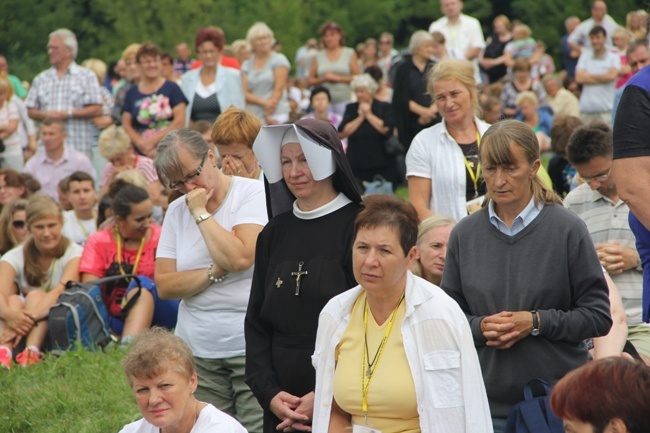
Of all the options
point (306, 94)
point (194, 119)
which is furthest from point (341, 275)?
point (306, 94)

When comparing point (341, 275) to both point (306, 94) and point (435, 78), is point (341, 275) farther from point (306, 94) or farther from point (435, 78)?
point (306, 94)

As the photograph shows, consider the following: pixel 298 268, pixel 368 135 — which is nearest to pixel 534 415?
pixel 298 268

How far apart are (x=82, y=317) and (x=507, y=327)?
4.69 meters

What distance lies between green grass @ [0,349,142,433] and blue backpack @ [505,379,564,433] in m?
3.22

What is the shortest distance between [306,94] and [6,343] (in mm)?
13360

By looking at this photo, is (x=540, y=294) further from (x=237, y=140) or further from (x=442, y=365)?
(x=237, y=140)

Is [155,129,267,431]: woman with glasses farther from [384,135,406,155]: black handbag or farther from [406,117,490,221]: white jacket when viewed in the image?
[384,135,406,155]: black handbag

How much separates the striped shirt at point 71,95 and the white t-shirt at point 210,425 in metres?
10.2

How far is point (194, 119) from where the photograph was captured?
12945 mm

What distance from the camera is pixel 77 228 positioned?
10.7 meters

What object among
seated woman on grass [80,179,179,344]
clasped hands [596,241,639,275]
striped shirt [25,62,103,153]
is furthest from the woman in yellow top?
striped shirt [25,62,103,153]

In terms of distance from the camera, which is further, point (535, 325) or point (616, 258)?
point (616, 258)

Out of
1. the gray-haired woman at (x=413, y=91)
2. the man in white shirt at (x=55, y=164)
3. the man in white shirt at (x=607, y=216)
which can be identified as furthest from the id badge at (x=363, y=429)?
the man in white shirt at (x=55, y=164)

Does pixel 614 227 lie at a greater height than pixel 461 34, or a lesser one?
lesser
